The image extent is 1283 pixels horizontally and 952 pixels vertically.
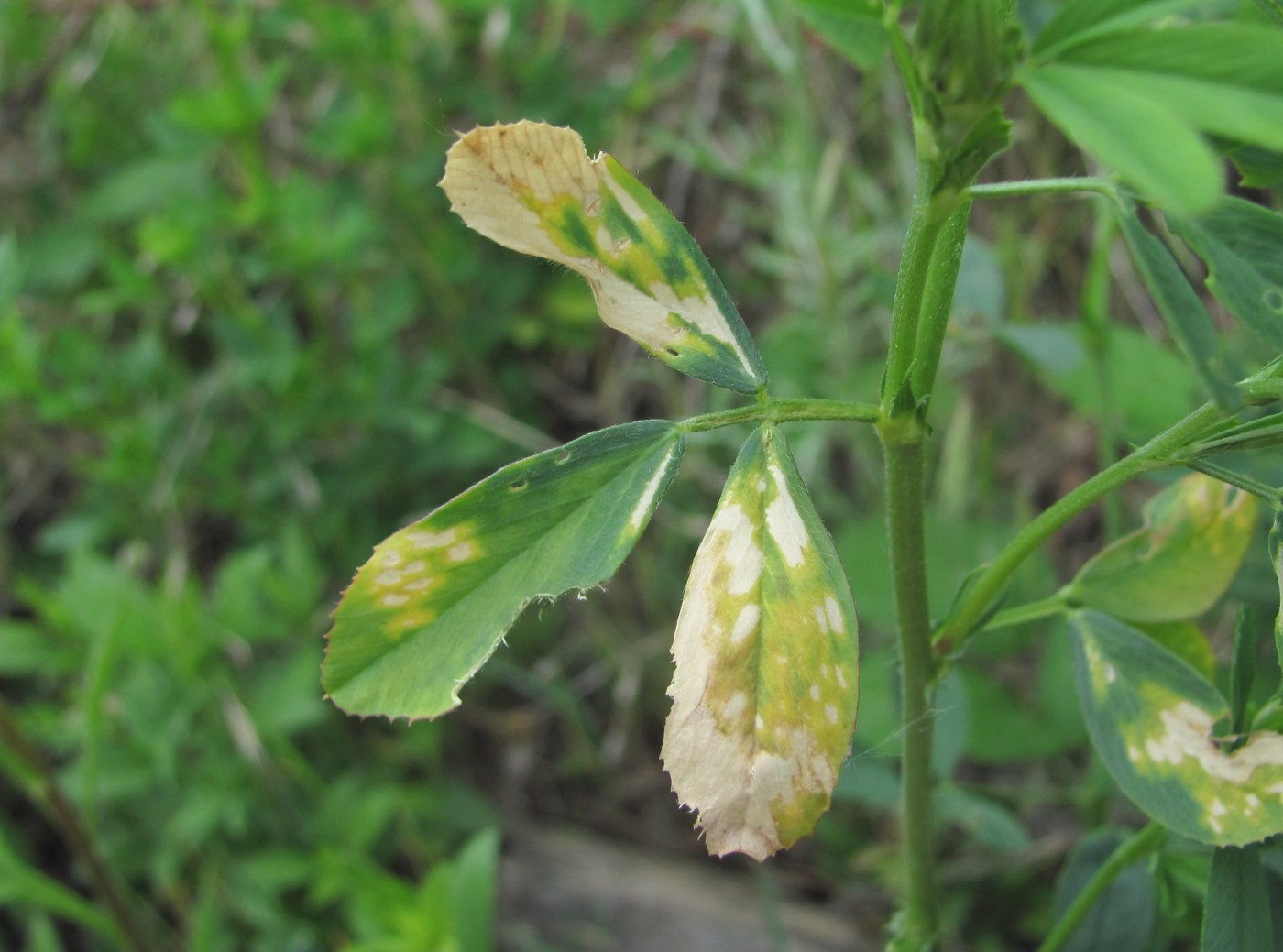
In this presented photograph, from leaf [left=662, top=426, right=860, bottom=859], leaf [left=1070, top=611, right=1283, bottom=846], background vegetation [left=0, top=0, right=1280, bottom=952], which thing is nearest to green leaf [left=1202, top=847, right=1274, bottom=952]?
leaf [left=1070, top=611, right=1283, bottom=846]

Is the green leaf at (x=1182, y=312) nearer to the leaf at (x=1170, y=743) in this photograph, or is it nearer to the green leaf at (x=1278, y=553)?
the green leaf at (x=1278, y=553)

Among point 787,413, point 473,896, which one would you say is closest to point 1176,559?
point 787,413

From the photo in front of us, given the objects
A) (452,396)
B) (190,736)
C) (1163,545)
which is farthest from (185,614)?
(1163,545)

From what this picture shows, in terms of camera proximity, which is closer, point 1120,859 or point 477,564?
point 477,564

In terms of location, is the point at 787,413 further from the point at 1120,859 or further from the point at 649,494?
the point at 1120,859

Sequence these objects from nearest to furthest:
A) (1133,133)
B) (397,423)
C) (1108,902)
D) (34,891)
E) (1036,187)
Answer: (1133,133) < (1036,187) < (1108,902) < (34,891) < (397,423)

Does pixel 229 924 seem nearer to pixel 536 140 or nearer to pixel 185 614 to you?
pixel 185 614

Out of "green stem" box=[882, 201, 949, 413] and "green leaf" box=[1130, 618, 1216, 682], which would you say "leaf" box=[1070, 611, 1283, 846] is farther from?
"green stem" box=[882, 201, 949, 413]
